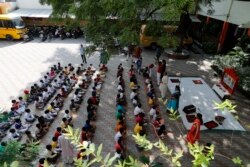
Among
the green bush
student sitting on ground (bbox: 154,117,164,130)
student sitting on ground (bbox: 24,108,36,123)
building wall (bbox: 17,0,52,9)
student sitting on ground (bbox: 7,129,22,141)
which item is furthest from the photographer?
building wall (bbox: 17,0,52,9)

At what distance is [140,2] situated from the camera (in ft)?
32.6

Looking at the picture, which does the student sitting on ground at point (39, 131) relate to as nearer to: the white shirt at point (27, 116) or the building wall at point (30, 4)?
the white shirt at point (27, 116)

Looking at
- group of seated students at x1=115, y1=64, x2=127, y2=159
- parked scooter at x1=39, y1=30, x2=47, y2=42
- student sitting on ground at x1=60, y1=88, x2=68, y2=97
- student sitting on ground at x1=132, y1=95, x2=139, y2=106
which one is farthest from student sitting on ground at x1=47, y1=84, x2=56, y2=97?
parked scooter at x1=39, y1=30, x2=47, y2=42

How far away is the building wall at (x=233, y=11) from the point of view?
15093mm

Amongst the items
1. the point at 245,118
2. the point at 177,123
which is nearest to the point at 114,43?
the point at 177,123

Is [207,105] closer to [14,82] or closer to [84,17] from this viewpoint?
[84,17]

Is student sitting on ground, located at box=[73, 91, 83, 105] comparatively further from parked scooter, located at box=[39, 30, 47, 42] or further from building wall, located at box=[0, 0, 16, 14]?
building wall, located at box=[0, 0, 16, 14]

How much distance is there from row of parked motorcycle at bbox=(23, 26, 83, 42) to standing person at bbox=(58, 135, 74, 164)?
14.7 m

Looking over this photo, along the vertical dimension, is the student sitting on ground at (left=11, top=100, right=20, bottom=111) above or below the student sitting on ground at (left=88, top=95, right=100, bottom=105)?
below

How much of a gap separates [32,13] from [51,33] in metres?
2.63

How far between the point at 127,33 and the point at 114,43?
1.79 m

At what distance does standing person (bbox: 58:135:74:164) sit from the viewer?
724 cm

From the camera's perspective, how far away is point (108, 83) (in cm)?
1305

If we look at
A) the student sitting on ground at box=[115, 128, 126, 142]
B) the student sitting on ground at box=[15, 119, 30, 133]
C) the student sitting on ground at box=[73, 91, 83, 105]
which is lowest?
the student sitting on ground at box=[15, 119, 30, 133]
